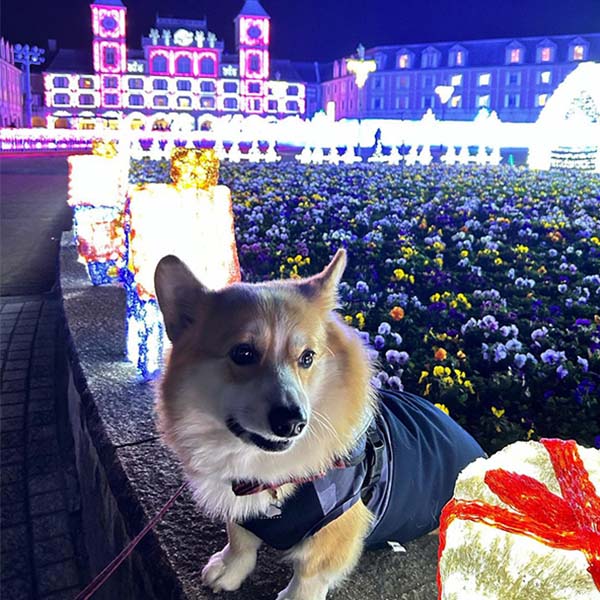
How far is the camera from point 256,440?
1755 mm

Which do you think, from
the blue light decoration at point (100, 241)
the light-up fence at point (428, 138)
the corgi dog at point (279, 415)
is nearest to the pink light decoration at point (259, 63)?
the light-up fence at point (428, 138)

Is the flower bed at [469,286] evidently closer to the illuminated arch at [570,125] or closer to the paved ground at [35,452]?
the paved ground at [35,452]

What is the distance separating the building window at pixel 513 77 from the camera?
195 ft

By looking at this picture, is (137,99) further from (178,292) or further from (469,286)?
(178,292)

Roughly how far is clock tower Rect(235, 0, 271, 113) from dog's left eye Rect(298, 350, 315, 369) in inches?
3037

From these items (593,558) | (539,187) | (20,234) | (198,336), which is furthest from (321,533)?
(539,187)

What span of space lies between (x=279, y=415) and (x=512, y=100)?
6646cm

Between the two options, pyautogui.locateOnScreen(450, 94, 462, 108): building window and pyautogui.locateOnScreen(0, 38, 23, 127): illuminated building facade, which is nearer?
pyautogui.locateOnScreen(0, 38, 23, 127): illuminated building facade

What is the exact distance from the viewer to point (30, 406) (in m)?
5.26

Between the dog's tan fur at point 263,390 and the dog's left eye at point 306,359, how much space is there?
18mm

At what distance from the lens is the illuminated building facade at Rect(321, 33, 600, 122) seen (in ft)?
191

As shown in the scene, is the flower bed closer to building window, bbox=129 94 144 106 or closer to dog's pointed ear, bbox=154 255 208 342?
dog's pointed ear, bbox=154 255 208 342

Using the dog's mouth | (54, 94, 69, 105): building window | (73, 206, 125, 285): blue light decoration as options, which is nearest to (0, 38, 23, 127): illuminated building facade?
(54, 94, 69, 105): building window

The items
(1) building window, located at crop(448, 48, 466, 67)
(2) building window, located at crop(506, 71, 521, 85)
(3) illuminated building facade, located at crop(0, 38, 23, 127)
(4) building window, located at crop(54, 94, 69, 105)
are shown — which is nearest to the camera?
(3) illuminated building facade, located at crop(0, 38, 23, 127)
